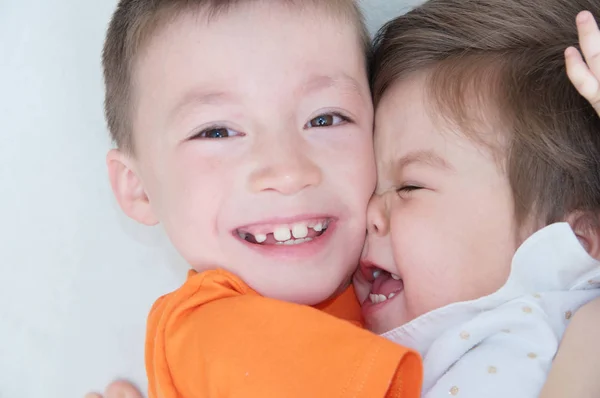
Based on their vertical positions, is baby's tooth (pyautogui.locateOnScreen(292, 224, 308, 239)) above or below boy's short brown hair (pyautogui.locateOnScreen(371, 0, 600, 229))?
below

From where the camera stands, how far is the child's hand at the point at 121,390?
67.8 inches

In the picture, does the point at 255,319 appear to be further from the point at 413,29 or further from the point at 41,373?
the point at 41,373

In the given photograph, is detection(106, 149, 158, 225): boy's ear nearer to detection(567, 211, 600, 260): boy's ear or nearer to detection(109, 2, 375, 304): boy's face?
detection(109, 2, 375, 304): boy's face

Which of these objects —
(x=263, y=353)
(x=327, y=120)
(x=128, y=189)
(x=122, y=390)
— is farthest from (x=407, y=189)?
(x=122, y=390)

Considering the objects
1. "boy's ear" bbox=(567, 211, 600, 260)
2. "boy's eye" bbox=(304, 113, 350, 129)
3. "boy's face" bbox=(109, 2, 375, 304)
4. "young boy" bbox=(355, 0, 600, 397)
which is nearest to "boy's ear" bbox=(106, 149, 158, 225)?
"boy's face" bbox=(109, 2, 375, 304)

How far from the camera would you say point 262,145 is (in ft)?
4.07

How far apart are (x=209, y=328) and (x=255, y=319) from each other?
2.9 inches

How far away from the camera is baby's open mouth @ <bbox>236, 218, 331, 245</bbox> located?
4.17 feet

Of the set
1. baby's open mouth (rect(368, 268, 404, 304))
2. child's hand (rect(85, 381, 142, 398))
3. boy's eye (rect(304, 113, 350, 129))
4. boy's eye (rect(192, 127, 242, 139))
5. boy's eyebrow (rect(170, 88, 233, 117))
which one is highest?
boy's eyebrow (rect(170, 88, 233, 117))

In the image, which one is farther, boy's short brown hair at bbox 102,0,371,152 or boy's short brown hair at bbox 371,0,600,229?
boy's short brown hair at bbox 102,0,371,152

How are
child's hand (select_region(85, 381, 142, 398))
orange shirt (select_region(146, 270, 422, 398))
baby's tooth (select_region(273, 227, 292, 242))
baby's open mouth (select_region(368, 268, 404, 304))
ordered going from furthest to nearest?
1. child's hand (select_region(85, 381, 142, 398))
2. baby's open mouth (select_region(368, 268, 404, 304))
3. baby's tooth (select_region(273, 227, 292, 242))
4. orange shirt (select_region(146, 270, 422, 398))

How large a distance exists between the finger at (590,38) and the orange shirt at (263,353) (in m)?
0.51

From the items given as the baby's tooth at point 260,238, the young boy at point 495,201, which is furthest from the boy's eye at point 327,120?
the baby's tooth at point 260,238

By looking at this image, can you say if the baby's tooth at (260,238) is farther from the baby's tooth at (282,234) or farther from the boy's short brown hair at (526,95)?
the boy's short brown hair at (526,95)
